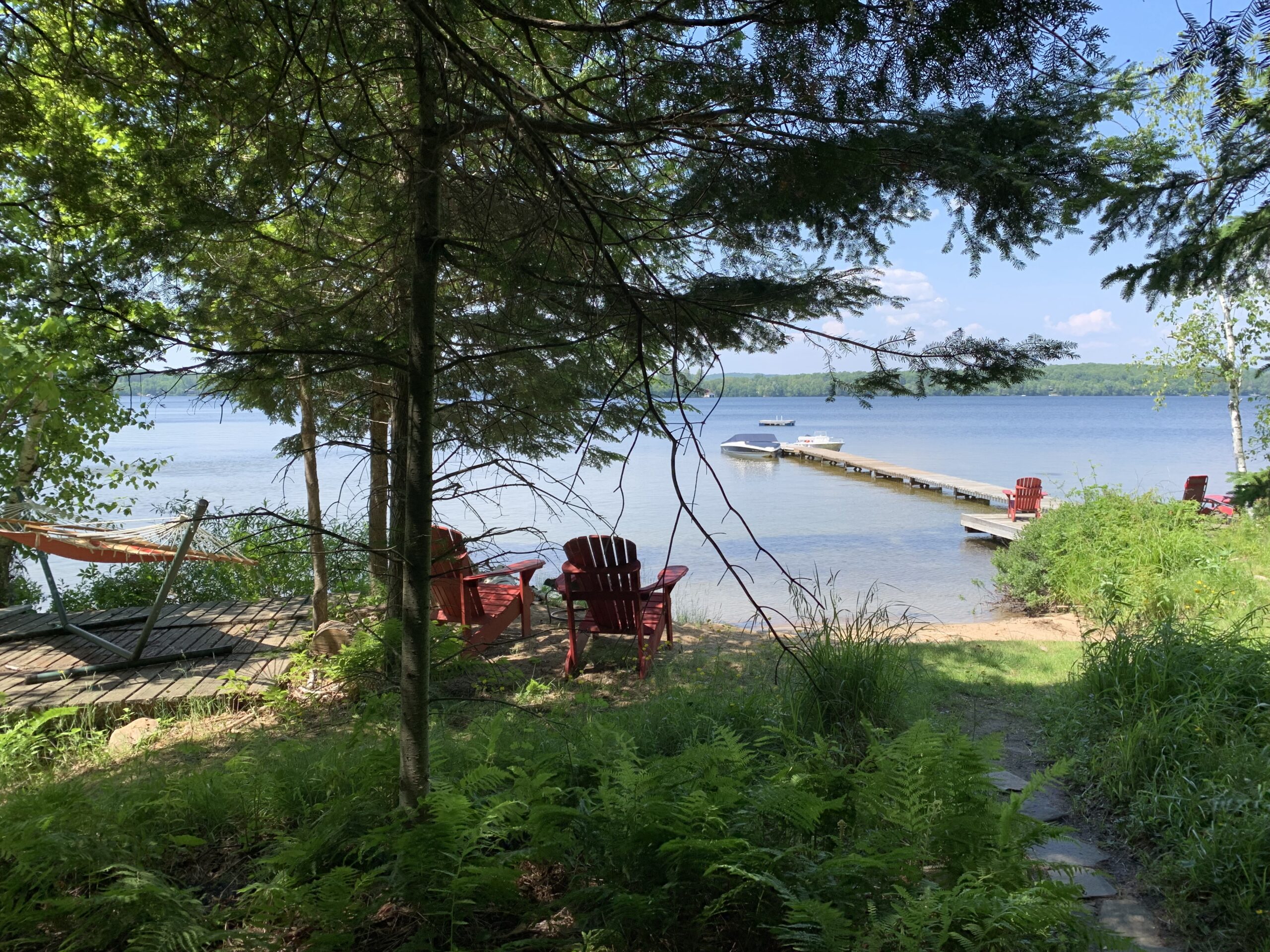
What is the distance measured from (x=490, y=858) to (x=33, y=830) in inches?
57.6

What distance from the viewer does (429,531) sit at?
94.3 inches

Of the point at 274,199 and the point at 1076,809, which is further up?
the point at 274,199

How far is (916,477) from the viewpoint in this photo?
2395 cm

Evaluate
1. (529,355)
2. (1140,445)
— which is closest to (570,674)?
(529,355)

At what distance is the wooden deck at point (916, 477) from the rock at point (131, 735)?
14.2 m

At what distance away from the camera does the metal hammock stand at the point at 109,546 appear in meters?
5.45

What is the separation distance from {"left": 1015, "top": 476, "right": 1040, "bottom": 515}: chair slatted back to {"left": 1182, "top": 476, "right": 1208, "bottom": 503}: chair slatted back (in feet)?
7.70

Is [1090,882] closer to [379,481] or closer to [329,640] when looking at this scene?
[329,640]

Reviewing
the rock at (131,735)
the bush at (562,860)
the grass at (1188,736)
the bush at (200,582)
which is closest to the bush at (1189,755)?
the grass at (1188,736)

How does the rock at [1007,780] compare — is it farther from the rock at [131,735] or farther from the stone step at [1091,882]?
the rock at [131,735]

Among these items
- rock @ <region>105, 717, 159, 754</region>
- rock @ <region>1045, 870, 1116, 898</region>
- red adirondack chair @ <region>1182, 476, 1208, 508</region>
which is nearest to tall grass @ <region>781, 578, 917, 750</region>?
rock @ <region>1045, 870, 1116, 898</region>

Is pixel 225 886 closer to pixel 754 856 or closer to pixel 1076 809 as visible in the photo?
pixel 754 856

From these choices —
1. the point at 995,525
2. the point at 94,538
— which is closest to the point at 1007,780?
the point at 94,538

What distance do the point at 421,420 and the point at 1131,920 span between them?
9.19 feet
